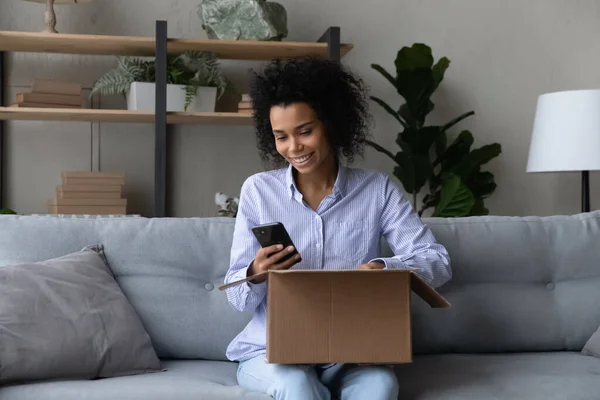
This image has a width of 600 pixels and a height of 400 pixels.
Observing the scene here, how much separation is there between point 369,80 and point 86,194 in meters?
1.52

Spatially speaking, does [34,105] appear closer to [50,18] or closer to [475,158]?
[50,18]

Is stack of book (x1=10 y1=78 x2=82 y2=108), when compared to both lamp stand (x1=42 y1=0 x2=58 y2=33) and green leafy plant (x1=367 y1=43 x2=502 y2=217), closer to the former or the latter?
lamp stand (x1=42 y1=0 x2=58 y2=33)

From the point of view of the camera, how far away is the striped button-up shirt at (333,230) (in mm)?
1869

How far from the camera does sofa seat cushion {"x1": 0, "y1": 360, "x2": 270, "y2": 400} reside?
1688 millimetres

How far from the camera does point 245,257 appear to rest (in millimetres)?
1887

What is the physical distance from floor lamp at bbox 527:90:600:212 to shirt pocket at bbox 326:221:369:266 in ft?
5.22

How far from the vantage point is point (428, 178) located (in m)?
3.88

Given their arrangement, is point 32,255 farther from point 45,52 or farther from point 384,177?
point 45,52

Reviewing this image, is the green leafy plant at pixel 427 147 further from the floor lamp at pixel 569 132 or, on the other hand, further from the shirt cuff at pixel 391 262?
the shirt cuff at pixel 391 262

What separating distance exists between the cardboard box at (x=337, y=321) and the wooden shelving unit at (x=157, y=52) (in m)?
2.02

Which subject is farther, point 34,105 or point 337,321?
point 34,105

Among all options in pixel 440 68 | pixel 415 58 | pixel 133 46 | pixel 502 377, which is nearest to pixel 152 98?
pixel 133 46

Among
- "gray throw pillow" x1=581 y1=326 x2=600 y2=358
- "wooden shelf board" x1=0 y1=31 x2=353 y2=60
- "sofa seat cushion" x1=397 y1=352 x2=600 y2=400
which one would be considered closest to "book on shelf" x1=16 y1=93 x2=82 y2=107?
"wooden shelf board" x1=0 y1=31 x2=353 y2=60

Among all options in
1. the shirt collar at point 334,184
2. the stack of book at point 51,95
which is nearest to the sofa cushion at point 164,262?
the shirt collar at point 334,184
